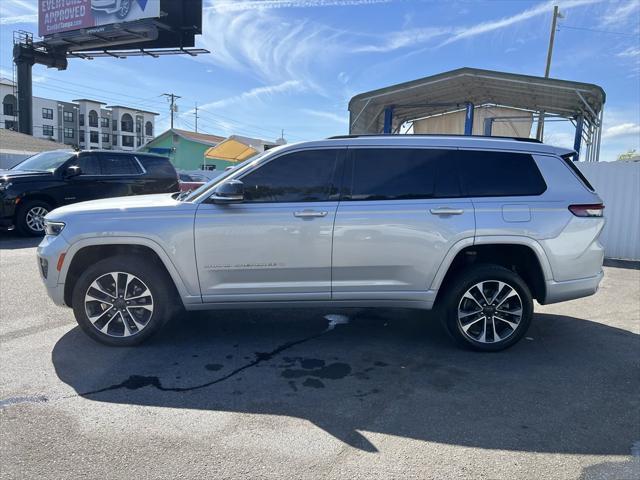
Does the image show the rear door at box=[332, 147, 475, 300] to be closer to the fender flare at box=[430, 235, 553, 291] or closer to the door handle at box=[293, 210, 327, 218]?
the fender flare at box=[430, 235, 553, 291]

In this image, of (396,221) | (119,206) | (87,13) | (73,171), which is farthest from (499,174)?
(87,13)

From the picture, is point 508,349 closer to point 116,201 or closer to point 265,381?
point 265,381

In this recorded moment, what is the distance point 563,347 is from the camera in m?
4.83

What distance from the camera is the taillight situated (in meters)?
4.49

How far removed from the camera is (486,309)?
450 centimetres

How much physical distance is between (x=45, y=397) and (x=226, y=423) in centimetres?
143

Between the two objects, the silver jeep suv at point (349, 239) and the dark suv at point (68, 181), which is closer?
the silver jeep suv at point (349, 239)

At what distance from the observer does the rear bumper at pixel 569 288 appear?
4.54 m

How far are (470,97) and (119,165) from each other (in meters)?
11.9

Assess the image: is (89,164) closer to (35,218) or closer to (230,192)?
(35,218)

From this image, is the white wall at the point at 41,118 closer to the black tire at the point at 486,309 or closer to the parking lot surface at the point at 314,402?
the parking lot surface at the point at 314,402

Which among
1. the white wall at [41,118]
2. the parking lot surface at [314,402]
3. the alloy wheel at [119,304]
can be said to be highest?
the white wall at [41,118]

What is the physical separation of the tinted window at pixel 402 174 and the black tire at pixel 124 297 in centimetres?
195

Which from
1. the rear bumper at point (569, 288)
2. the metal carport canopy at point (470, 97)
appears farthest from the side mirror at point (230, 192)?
the metal carport canopy at point (470, 97)
